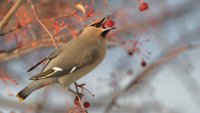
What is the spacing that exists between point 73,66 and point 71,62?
31mm

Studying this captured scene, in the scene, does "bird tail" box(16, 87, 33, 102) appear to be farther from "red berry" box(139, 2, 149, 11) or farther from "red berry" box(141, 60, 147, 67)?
"red berry" box(141, 60, 147, 67)

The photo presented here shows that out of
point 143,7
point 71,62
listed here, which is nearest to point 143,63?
point 143,7

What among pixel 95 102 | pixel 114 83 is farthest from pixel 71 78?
pixel 95 102

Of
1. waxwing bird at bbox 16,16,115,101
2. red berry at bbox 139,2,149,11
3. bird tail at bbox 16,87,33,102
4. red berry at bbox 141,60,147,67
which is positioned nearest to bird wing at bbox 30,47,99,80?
waxwing bird at bbox 16,16,115,101

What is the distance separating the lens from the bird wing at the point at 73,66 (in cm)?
288

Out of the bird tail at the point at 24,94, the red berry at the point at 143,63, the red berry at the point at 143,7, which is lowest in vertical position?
the bird tail at the point at 24,94

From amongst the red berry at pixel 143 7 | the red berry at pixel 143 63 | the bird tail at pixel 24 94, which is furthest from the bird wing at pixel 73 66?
the red berry at pixel 143 63

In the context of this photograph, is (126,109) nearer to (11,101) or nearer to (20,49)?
(11,101)

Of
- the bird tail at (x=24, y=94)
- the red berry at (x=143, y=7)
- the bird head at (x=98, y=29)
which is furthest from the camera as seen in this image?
the bird head at (x=98, y=29)

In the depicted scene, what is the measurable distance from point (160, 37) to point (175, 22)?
0.22 meters

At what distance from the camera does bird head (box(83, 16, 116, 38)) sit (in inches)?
126

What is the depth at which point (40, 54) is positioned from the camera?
4879mm

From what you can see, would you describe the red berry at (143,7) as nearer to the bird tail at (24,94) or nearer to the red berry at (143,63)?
the red berry at (143,63)

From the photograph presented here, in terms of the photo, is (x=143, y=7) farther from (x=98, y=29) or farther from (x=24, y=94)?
(x=24, y=94)
